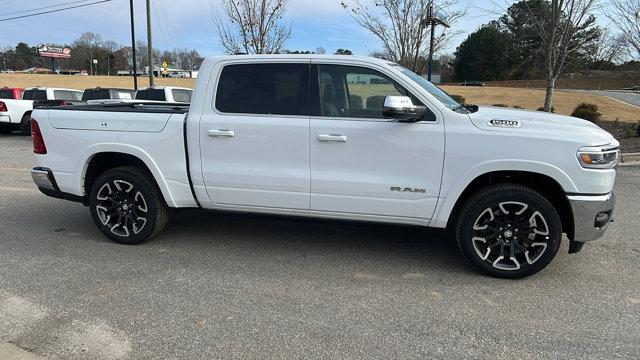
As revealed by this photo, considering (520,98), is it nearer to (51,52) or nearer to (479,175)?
(479,175)

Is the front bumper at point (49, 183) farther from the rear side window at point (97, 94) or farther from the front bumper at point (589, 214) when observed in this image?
the rear side window at point (97, 94)

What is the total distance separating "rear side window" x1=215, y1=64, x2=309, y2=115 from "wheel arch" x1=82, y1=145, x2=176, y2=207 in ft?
2.99

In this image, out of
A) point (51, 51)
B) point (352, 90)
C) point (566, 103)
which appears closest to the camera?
point (352, 90)

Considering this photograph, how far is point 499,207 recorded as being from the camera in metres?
4.05

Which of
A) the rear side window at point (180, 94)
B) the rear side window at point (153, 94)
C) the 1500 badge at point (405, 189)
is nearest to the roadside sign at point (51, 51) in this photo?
the rear side window at point (153, 94)

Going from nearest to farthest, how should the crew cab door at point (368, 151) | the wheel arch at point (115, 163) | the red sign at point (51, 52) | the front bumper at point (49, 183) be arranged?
the crew cab door at point (368, 151) < the wheel arch at point (115, 163) < the front bumper at point (49, 183) < the red sign at point (51, 52)

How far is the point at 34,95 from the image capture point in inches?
629

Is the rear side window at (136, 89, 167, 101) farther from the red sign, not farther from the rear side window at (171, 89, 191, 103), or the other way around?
the red sign

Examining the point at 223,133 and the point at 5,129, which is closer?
the point at 223,133

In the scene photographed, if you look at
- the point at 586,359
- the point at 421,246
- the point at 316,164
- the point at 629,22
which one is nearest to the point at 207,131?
the point at 316,164

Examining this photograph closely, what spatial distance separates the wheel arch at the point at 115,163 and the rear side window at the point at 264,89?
911mm

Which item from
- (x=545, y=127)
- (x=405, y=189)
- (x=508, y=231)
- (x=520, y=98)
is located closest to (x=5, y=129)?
(x=405, y=189)

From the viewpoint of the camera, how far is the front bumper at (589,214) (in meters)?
3.85

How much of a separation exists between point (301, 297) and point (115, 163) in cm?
270
